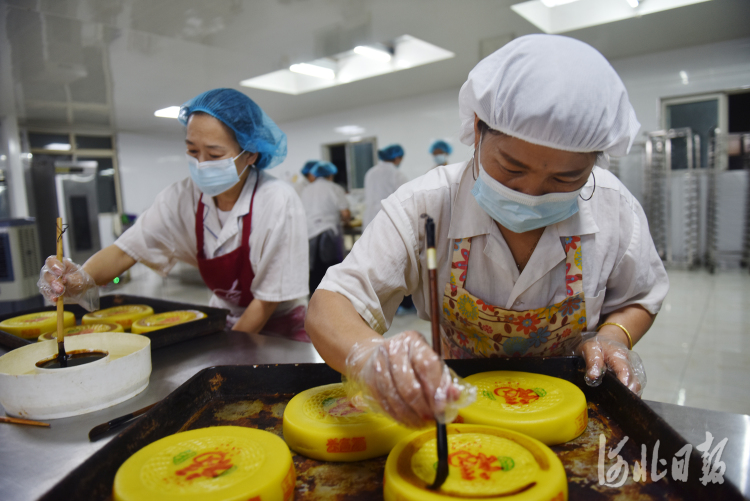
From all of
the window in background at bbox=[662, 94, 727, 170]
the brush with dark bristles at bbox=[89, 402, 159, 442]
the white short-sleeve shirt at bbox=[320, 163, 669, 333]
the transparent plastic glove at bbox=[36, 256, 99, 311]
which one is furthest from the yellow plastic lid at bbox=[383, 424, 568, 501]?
the window in background at bbox=[662, 94, 727, 170]

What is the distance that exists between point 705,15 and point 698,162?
221 cm

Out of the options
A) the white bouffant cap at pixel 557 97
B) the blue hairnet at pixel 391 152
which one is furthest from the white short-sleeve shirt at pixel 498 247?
the blue hairnet at pixel 391 152

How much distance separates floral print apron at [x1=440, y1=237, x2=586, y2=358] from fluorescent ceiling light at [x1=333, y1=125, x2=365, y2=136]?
8533 millimetres

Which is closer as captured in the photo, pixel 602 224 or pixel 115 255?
pixel 602 224

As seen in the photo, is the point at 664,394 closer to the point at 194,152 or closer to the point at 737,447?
the point at 737,447

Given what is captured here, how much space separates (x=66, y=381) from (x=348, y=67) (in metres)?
6.37

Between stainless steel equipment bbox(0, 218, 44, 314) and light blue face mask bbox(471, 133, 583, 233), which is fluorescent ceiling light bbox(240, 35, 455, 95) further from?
light blue face mask bbox(471, 133, 583, 233)

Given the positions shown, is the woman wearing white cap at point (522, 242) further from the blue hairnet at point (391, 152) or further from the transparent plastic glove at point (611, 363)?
the blue hairnet at point (391, 152)

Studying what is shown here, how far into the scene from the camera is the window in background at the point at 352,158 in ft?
30.9

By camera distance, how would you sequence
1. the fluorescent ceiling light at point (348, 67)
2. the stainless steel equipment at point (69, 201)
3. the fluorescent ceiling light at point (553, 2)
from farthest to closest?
1. the stainless steel equipment at point (69, 201)
2. the fluorescent ceiling light at point (348, 67)
3. the fluorescent ceiling light at point (553, 2)

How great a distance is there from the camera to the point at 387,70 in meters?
6.40

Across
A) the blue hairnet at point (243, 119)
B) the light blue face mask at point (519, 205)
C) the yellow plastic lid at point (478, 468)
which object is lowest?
the yellow plastic lid at point (478, 468)

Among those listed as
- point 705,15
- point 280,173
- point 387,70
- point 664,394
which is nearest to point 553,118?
point 664,394

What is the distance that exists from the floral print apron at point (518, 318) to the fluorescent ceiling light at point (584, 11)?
13.8 feet
